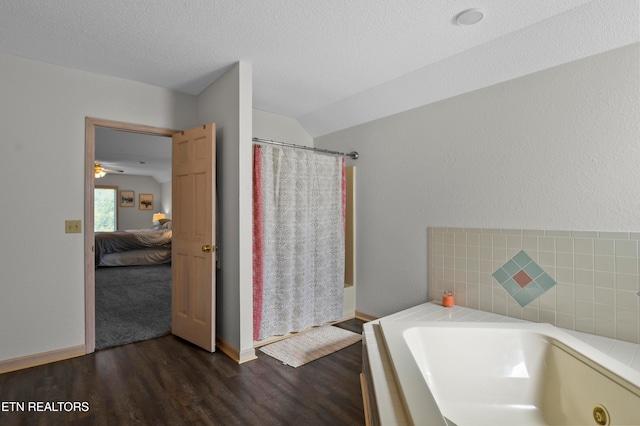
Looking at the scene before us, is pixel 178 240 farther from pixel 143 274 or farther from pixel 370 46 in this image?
pixel 143 274

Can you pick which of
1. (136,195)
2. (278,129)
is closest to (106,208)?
(136,195)

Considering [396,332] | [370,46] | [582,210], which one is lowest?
[396,332]

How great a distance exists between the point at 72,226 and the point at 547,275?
11.9 feet

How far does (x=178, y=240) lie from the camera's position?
120 inches

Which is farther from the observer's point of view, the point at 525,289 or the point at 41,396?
the point at 525,289

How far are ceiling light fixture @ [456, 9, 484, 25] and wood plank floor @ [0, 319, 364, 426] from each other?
243 centimetres

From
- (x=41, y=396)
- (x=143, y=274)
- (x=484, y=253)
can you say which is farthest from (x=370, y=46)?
(x=143, y=274)

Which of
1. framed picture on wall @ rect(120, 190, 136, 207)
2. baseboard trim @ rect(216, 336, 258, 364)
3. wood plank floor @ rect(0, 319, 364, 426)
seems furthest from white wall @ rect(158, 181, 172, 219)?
baseboard trim @ rect(216, 336, 258, 364)

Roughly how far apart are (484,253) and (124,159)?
7.35 metres

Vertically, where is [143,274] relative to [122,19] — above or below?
below

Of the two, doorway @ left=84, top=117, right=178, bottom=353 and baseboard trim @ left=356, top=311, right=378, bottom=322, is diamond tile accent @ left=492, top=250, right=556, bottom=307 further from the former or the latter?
doorway @ left=84, top=117, right=178, bottom=353

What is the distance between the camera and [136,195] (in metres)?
9.63

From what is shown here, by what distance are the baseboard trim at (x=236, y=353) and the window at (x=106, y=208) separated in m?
8.29

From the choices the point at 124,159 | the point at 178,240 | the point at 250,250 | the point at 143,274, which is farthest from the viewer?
the point at 124,159
